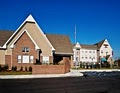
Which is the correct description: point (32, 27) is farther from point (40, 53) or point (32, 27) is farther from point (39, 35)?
point (40, 53)

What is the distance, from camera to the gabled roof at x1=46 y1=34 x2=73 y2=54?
47991 millimetres

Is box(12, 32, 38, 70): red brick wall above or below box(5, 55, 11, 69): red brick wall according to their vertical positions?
above

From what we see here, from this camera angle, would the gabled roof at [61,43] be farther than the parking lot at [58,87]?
Yes

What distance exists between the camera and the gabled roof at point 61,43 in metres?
Answer: 48.0

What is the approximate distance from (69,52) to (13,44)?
13905 millimetres

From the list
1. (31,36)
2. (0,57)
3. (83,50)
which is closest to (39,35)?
(31,36)

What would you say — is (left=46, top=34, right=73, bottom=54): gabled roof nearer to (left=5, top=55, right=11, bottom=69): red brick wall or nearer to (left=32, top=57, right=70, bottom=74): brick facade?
(left=5, top=55, right=11, bottom=69): red brick wall

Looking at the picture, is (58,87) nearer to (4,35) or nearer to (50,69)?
(50,69)

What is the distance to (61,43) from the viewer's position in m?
49.5

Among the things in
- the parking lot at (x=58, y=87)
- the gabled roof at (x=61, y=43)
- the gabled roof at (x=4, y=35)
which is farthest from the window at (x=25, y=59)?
the parking lot at (x=58, y=87)

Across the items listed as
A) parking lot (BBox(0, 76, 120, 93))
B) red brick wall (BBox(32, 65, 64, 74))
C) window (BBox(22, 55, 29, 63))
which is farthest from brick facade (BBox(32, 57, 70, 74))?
parking lot (BBox(0, 76, 120, 93))

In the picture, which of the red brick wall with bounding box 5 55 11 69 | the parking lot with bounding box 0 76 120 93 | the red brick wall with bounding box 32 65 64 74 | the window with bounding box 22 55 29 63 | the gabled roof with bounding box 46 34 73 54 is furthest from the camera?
the gabled roof with bounding box 46 34 73 54

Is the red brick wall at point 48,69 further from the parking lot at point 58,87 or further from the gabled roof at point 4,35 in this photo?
the parking lot at point 58,87

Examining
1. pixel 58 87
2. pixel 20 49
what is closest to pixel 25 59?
pixel 20 49
